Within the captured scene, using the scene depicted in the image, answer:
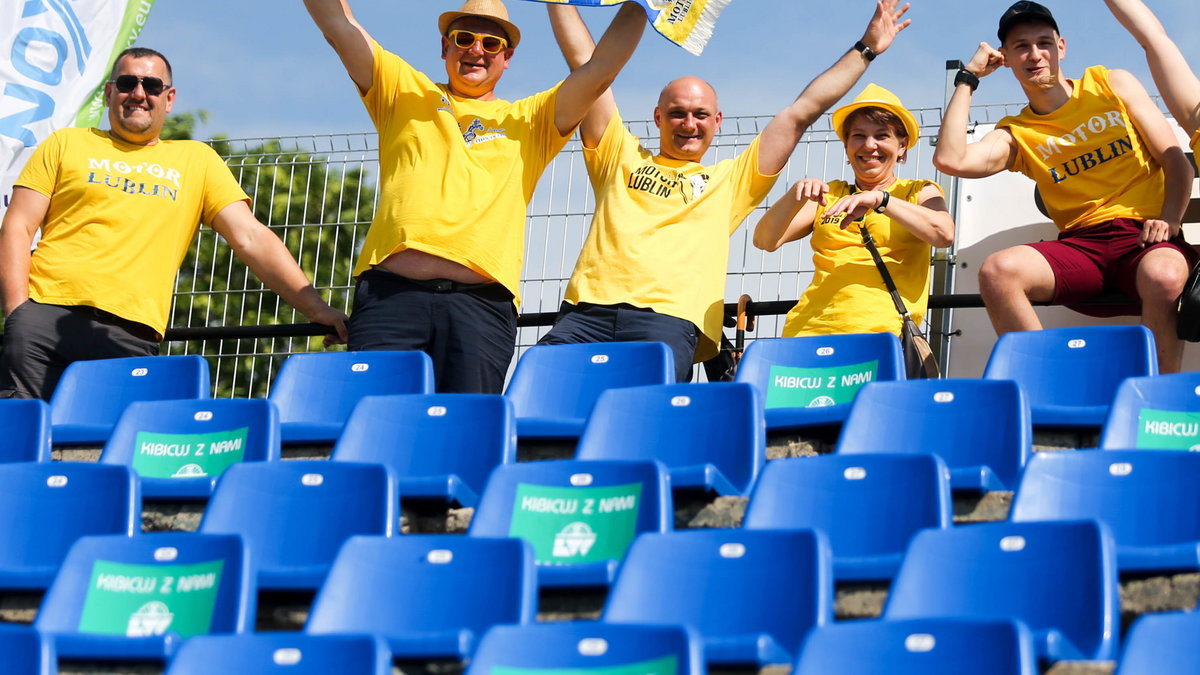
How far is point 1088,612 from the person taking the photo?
2621 mm

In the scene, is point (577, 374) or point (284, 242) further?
point (284, 242)

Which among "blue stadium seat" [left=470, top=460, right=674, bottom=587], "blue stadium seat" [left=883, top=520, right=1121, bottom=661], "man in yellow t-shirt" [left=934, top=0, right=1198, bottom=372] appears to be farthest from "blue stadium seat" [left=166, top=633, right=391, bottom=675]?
"man in yellow t-shirt" [left=934, top=0, right=1198, bottom=372]

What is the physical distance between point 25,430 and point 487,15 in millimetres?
1926

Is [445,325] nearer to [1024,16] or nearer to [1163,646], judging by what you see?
[1024,16]

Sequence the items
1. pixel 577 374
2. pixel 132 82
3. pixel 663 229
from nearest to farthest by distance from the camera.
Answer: pixel 577 374, pixel 663 229, pixel 132 82

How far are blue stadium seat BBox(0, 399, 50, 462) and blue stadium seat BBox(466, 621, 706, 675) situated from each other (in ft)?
7.30

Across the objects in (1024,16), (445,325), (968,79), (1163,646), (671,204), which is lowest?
(1163,646)

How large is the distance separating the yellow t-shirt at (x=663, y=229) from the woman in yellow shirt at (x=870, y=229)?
0.24 meters

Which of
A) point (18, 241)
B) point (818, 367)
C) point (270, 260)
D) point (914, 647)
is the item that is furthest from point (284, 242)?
point (914, 647)

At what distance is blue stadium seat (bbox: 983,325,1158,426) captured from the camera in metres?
4.03

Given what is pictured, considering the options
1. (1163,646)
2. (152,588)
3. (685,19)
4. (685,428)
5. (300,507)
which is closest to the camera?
(1163,646)

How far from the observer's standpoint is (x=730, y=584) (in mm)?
2832

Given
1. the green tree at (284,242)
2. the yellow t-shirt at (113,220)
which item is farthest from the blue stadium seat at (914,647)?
the green tree at (284,242)

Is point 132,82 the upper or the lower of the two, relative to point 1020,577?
upper
